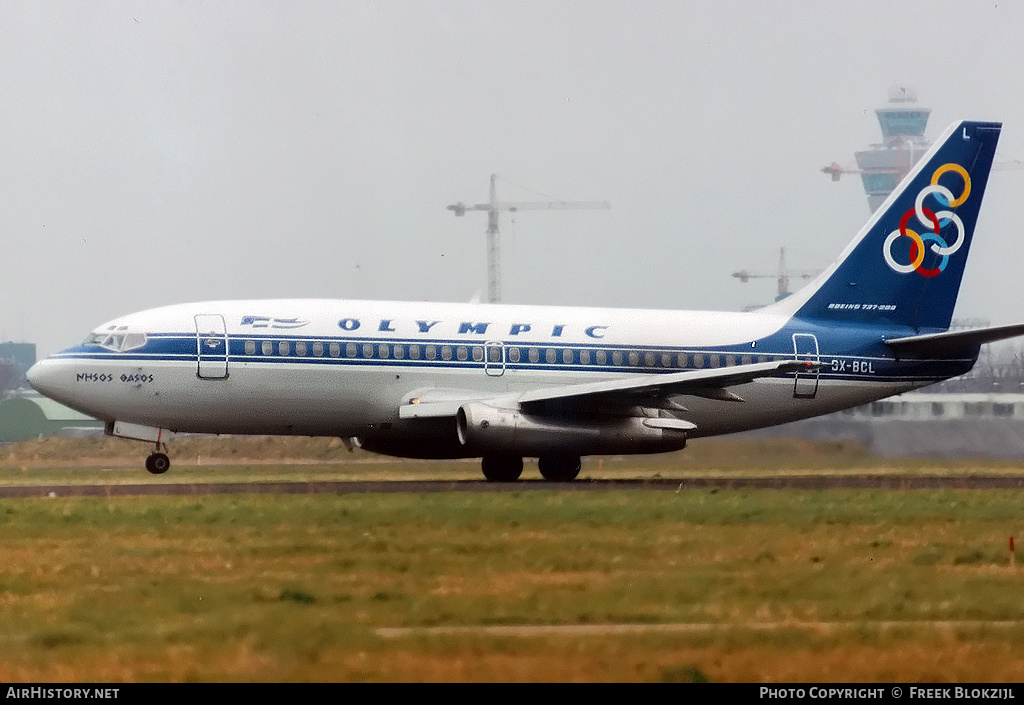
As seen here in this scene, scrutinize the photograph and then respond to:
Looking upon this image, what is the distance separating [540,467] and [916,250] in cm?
1105

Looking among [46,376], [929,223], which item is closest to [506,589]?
[46,376]

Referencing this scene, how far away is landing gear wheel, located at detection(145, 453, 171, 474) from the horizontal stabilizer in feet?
56.6

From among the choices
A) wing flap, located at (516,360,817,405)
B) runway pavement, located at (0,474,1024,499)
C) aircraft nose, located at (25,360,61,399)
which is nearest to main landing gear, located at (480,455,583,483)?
runway pavement, located at (0,474,1024,499)

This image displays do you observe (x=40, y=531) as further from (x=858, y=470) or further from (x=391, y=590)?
(x=858, y=470)

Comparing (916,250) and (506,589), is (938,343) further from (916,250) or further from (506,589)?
(506,589)

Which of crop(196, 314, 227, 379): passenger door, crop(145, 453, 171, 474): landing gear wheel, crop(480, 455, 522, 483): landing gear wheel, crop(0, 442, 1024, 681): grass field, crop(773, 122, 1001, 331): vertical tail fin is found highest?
crop(773, 122, 1001, 331): vertical tail fin

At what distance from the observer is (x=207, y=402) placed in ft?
115

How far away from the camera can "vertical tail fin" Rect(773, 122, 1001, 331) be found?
4019 centimetres

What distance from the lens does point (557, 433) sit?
116ft

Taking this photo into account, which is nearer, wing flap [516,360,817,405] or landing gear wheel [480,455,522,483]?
wing flap [516,360,817,405]

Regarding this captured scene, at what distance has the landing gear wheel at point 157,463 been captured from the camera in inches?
1428

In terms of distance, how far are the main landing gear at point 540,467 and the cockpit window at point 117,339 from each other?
8204mm

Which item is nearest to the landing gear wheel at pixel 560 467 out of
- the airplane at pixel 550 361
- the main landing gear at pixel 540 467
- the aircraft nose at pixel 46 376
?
the main landing gear at pixel 540 467

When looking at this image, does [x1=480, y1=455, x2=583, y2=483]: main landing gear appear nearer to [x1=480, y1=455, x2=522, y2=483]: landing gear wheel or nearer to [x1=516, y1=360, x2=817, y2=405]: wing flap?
[x1=480, y1=455, x2=522, y2=483]: landing gear wheel
